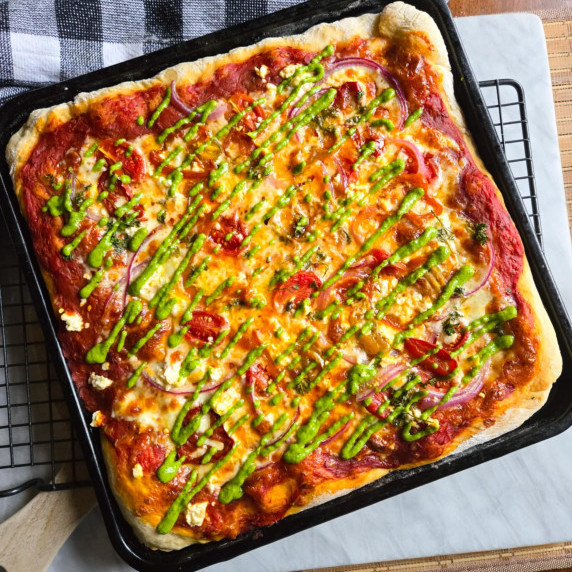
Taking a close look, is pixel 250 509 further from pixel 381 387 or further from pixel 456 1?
pixel 456 1

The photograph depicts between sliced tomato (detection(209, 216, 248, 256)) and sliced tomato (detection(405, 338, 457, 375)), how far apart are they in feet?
3.12

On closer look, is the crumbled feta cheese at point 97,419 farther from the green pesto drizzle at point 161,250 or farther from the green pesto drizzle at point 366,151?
the green pesto drizzle at point 366,151

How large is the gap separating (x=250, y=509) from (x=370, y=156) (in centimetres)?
182

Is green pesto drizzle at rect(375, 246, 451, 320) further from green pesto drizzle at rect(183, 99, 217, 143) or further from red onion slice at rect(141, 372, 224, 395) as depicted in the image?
green pesto drizzle at rect(183, 99, 217, 143)

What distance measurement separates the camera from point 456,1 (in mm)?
4223

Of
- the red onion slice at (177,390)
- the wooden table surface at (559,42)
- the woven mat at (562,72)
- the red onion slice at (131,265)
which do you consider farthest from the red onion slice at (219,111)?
the woven mat at (562,72)

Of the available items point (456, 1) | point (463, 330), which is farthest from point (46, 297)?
point (456, 1)

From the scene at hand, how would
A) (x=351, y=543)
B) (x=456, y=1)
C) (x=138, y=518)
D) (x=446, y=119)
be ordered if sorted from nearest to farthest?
(x=138, y=518) < (x=446, y=119) < (x=351, y=543) < (x=456, y=1)

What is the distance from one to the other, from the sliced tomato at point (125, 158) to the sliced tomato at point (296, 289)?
2.95 feet

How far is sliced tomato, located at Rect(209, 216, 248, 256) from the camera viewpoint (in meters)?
3.25

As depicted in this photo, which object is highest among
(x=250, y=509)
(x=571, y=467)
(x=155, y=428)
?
(x=155, y=428)

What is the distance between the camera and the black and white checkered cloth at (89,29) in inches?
151

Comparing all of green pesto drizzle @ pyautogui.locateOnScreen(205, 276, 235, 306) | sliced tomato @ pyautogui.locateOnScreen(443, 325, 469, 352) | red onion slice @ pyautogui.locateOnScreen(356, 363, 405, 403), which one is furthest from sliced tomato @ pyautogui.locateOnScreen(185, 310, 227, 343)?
sliced tomato @ pyautogui.locateOnScreen(443, 325, 469, 352)

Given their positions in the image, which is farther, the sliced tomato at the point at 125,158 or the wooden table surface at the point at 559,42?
the wooden table surface at the point at 559,42
